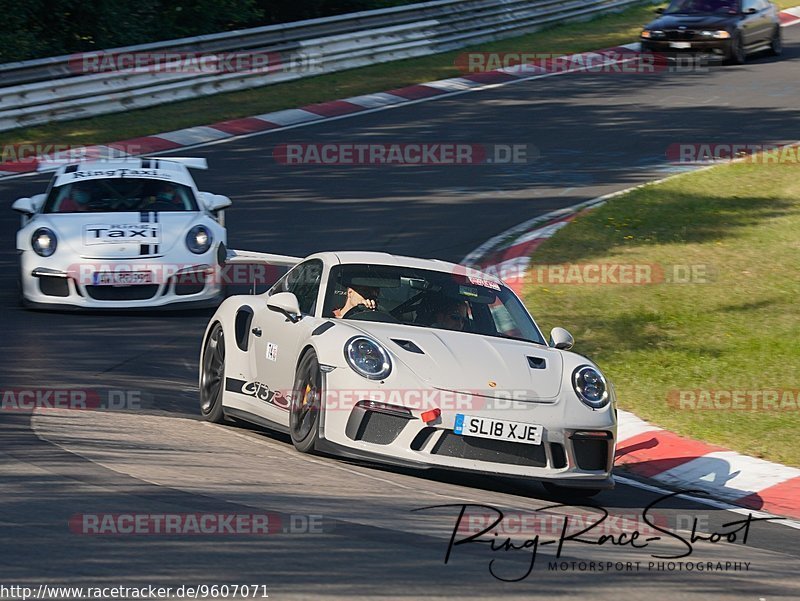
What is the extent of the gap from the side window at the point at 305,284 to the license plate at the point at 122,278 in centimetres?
334

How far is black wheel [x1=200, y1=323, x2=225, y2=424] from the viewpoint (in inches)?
362

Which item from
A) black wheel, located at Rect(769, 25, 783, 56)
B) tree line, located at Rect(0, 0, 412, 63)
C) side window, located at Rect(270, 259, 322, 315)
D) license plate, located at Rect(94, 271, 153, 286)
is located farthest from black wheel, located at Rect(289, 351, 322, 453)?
black wheel, located at Rect(769, 25, 783, 56)

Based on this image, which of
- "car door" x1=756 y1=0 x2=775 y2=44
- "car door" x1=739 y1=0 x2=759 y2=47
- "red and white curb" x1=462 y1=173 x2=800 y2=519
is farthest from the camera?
"car door" x1=756 y1=0 x2=775 y2=44

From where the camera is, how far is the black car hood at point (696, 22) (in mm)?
26487

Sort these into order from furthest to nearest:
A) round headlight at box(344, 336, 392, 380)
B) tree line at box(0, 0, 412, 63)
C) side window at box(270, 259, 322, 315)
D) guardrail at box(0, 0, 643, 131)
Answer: tree line at box(0, 0, 412, 63)
guardrail at box(0, 0, 643, 131)
side window at box(270, 259, 322, 315)
round headlight at box(344, 336, 392, 380)

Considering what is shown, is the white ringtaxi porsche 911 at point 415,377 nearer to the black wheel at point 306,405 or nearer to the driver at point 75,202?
the black wheel at point 306,405

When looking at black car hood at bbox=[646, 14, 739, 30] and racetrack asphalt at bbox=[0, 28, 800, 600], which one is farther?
black car hood at bbox=[646, 14, 739, 30]

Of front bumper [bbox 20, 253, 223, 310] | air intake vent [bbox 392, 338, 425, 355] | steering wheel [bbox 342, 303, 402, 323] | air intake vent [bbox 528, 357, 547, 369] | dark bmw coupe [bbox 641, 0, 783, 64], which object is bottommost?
front bumper [bbox 20, 253, 223, 310]

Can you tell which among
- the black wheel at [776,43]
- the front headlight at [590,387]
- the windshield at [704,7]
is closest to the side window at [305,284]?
the front headlight at [590,387]

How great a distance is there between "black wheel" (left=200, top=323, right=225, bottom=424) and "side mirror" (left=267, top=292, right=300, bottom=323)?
0.91 meters

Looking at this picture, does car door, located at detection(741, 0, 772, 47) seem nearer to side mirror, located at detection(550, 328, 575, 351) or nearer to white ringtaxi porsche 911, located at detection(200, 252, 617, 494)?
white ringtaxi porsche 911, located at detection(200, 252, 617, 494)

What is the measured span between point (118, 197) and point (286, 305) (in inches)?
220

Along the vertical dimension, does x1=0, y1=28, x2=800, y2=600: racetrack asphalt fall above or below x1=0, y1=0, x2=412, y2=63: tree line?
below

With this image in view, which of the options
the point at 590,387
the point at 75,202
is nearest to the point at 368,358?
the point at 590,387
